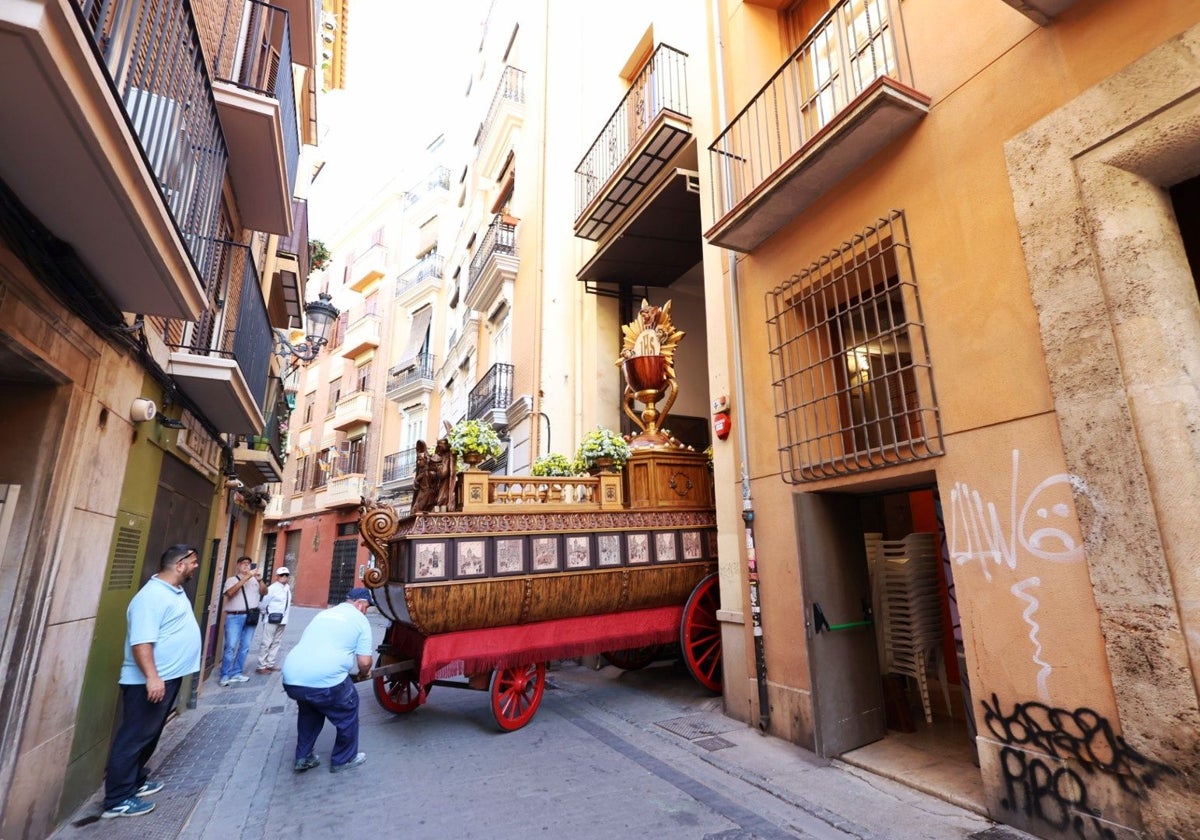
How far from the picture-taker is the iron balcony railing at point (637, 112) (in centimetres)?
855

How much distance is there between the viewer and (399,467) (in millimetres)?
22156

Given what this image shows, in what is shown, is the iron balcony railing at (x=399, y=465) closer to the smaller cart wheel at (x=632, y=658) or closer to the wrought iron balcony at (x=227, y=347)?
the wrought iron balcony at (x=227, y=347)

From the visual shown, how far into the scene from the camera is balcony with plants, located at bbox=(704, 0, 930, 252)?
4680mm

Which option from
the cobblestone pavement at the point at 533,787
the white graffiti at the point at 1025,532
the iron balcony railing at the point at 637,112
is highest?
the iron balcony railing at the point at 637,112

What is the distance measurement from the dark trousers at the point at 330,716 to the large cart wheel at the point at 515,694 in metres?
1.37

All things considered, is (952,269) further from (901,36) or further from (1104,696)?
(1104,696)

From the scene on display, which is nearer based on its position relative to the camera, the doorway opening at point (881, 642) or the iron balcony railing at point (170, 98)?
the iron balcony railing at point (170, 98)

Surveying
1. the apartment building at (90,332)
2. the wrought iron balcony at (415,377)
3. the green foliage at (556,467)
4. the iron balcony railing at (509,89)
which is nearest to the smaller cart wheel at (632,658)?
the green foliage at (556,467)

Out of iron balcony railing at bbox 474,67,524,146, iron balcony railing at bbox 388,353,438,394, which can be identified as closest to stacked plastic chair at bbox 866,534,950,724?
iron balcony railing at bbox 474,67,524,146

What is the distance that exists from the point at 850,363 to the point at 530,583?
412 centimetres

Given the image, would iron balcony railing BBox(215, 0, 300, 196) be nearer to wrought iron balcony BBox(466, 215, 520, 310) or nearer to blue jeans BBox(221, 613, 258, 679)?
wrought iron balcony BBox(466, 215, 520, 310)

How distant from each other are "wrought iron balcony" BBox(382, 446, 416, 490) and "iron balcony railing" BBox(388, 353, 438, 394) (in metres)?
2.73

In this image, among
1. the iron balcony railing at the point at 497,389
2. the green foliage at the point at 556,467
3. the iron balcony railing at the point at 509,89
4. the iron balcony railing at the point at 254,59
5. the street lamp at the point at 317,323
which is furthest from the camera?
the iron balcony railing at the point at 509,89

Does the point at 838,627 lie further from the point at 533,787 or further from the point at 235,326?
the point at 235,326
